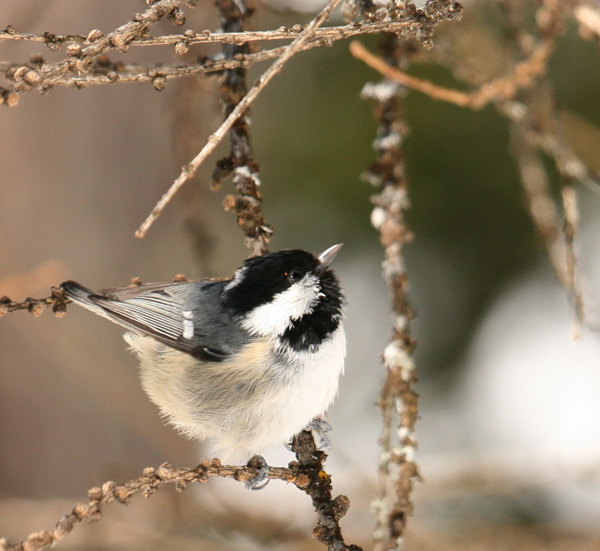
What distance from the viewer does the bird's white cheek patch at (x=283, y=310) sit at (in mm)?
1785

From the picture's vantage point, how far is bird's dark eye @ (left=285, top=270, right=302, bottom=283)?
1.78 metres

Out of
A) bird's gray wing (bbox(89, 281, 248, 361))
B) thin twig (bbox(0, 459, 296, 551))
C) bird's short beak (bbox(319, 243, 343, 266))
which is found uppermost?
bird's short beak (bbox(319, 243, 343, 266))

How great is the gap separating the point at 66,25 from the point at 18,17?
1.28 metres

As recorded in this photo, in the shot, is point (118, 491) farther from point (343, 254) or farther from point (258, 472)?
point (343, 254)

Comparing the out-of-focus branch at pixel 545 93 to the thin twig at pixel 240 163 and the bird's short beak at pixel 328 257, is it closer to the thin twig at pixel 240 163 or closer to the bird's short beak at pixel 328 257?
the thin twig at pixel 240 163

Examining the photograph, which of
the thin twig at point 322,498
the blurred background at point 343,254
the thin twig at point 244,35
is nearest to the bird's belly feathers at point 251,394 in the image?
the thin twig at point 322,498

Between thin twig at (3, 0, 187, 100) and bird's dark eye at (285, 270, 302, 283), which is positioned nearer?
thin twig at (3, 0, 187, 100)

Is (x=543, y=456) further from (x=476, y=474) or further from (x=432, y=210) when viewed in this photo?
(x=432, y=210)

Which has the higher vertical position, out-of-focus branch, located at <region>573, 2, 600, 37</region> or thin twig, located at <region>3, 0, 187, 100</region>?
out-of-focus branch, located at <region>573, 2, 600, 37</region>

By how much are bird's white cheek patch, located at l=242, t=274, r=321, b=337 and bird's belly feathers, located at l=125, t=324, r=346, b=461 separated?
5 cm

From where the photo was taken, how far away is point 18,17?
2.17 m

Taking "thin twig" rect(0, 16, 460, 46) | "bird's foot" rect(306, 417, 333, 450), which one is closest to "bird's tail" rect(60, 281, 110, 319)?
A: "thin twig" rect(0, 16, 460, 46)

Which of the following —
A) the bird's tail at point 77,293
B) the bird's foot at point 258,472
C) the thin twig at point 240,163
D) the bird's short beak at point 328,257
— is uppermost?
the thin twig at point 240,163

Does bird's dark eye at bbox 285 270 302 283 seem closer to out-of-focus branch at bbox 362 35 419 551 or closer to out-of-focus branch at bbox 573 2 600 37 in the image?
out-of-focus branch at bbox 362 35 419 551
